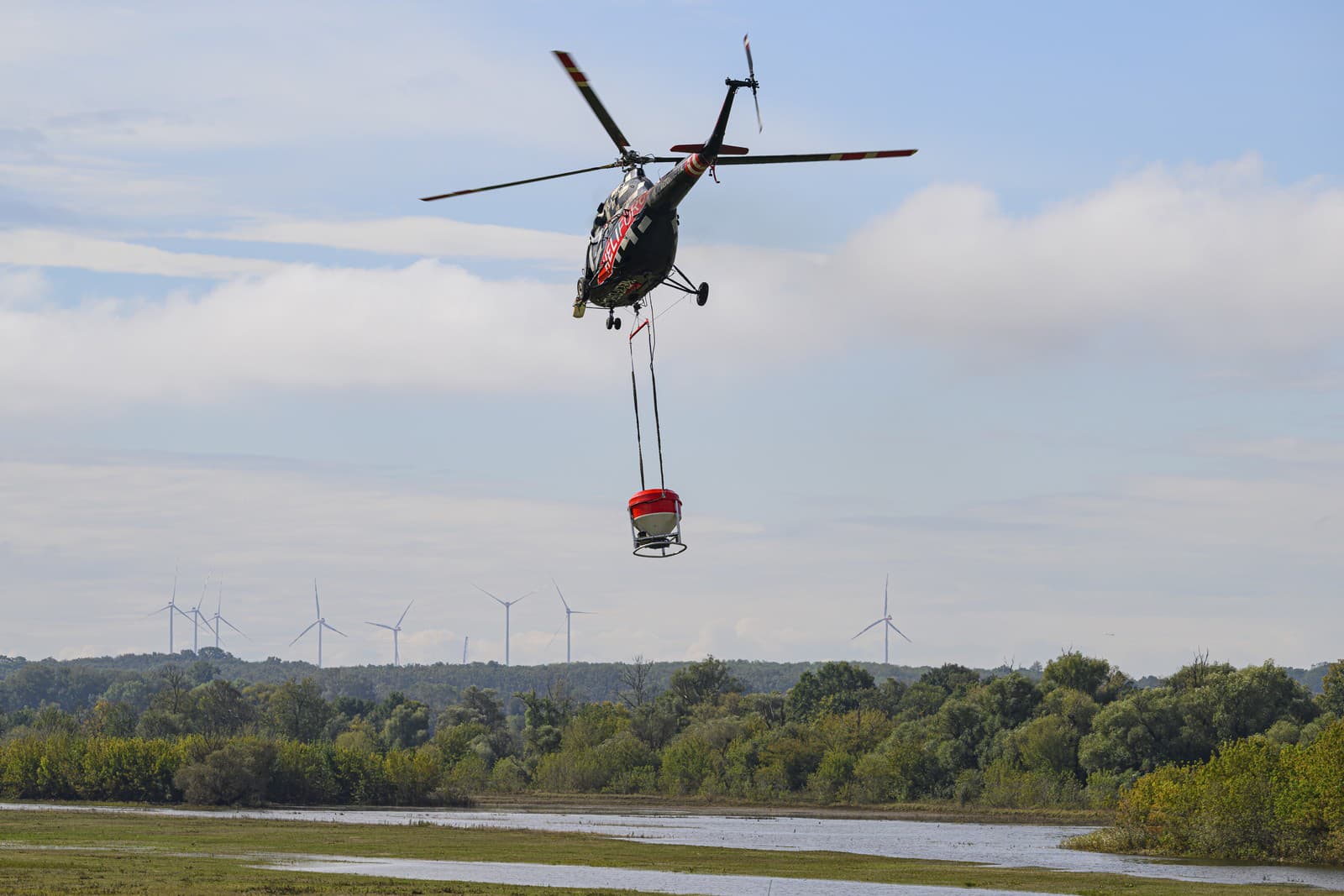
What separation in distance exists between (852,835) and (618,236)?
86.4m

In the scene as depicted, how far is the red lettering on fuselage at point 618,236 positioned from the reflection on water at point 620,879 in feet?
109

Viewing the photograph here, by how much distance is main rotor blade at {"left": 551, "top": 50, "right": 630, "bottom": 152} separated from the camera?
141 ft

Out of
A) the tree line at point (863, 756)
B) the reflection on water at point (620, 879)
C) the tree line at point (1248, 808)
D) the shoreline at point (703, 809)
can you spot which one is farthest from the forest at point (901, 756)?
the reflection on water at point (620, 879)

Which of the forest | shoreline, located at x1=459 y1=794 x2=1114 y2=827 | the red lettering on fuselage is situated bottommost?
shoreline, located at x1=459 y1=794 x2=1114 y2=827

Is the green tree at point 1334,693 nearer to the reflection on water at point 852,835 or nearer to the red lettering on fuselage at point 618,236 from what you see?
the reflection on water at point 852,835

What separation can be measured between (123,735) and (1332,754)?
144 m

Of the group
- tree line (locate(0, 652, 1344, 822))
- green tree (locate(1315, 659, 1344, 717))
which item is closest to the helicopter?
tree line (locate(0, 652, 1344, 822))

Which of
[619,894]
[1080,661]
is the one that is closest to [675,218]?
[619,894]

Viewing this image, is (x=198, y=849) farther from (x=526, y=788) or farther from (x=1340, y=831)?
(x=526, y=788)

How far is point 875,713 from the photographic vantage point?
191 metres

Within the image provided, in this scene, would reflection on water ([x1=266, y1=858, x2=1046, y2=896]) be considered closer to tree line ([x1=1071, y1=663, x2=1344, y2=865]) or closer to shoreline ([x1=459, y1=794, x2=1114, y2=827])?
tree line ([x1=1071, y1=663, x2=1344, y2=865])

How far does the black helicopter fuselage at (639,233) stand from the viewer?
45.6 meters

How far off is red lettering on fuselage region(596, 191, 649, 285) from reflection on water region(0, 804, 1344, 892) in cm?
4973

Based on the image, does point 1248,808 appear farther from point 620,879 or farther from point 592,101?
point 592,101
